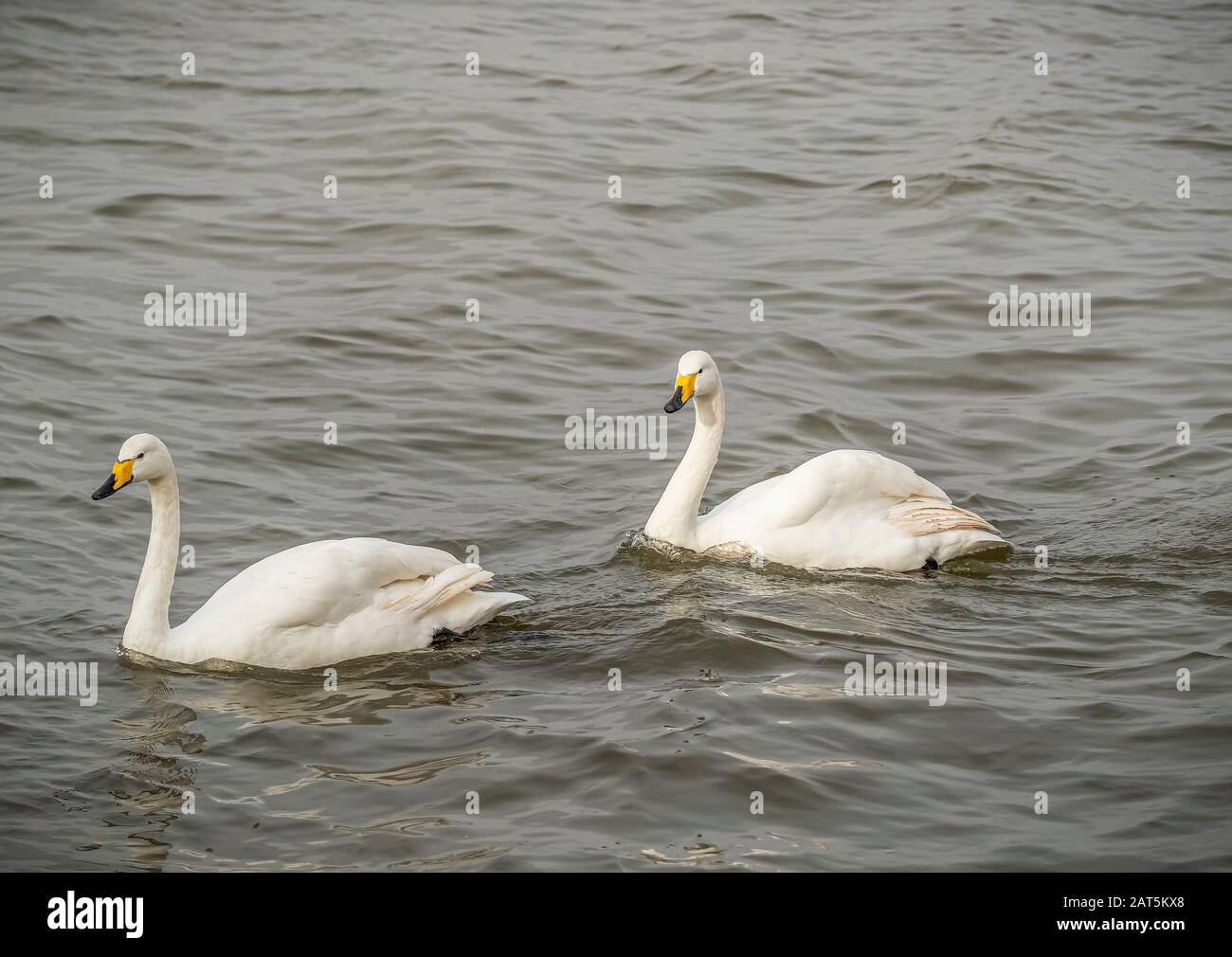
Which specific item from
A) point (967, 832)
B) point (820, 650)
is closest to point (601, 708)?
point (820, 650)

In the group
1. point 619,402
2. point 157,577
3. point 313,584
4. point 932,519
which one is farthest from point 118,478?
point 619,402

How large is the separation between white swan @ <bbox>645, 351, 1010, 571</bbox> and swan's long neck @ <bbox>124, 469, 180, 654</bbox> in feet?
9.03

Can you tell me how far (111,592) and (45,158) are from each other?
8955 millimetres

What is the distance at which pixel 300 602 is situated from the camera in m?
7.80

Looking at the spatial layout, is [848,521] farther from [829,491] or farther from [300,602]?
[300,602]

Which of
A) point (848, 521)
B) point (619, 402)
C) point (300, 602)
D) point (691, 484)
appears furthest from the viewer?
point (619, 402)

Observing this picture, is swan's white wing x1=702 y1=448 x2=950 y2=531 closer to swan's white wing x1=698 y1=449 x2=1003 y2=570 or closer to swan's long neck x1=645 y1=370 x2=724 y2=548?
swan's white wing x1=698 y1=449 x2=1003 y2=570

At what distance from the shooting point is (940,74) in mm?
20516

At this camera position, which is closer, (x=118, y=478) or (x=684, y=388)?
(x=118, y=478)

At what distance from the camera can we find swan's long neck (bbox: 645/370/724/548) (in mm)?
9531

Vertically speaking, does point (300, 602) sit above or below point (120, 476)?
below

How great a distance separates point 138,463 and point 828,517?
12.4 ft

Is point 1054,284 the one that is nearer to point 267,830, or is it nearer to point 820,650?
point 820,650

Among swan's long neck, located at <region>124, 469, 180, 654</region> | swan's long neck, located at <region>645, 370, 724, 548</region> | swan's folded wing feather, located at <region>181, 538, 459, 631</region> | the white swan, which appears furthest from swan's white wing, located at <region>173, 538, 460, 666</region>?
the white swan
